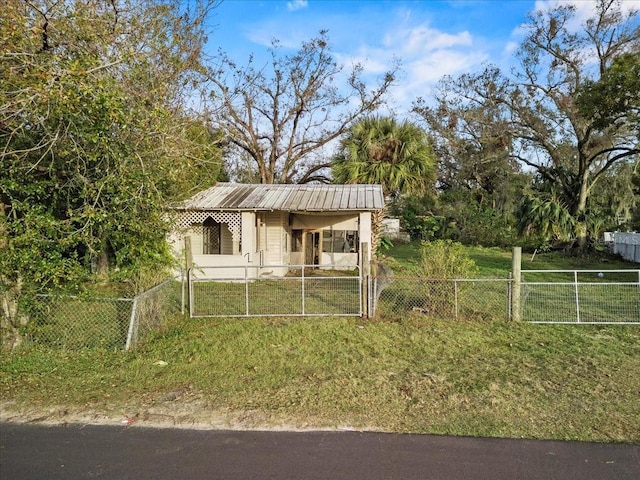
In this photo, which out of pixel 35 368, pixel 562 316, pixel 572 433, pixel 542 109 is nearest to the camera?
pixel 572 433

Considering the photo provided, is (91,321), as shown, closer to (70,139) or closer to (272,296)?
(70,139)

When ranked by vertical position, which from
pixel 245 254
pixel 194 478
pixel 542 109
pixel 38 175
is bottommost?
pixel 194 478

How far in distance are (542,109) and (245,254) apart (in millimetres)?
21325

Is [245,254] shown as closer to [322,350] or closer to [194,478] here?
[322,350]

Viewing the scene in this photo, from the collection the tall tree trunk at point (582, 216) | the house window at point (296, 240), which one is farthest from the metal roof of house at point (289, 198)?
the tall tree trunk at point (582, 216)

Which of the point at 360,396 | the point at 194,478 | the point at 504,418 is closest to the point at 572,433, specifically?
the point at 504,418

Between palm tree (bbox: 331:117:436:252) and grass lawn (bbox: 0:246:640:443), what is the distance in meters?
9.98

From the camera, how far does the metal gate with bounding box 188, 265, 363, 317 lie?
30.6ft

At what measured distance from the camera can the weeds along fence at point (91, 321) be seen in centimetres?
692

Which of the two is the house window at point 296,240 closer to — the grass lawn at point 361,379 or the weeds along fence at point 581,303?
the weeds along fence at point 581,303

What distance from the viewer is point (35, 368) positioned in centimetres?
605

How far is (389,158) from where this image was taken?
59.0 feet

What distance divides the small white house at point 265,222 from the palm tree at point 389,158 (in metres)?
1.52

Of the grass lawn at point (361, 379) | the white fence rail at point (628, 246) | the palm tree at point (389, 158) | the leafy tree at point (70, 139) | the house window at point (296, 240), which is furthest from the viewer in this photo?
the white fence rail at point (628, 246)
